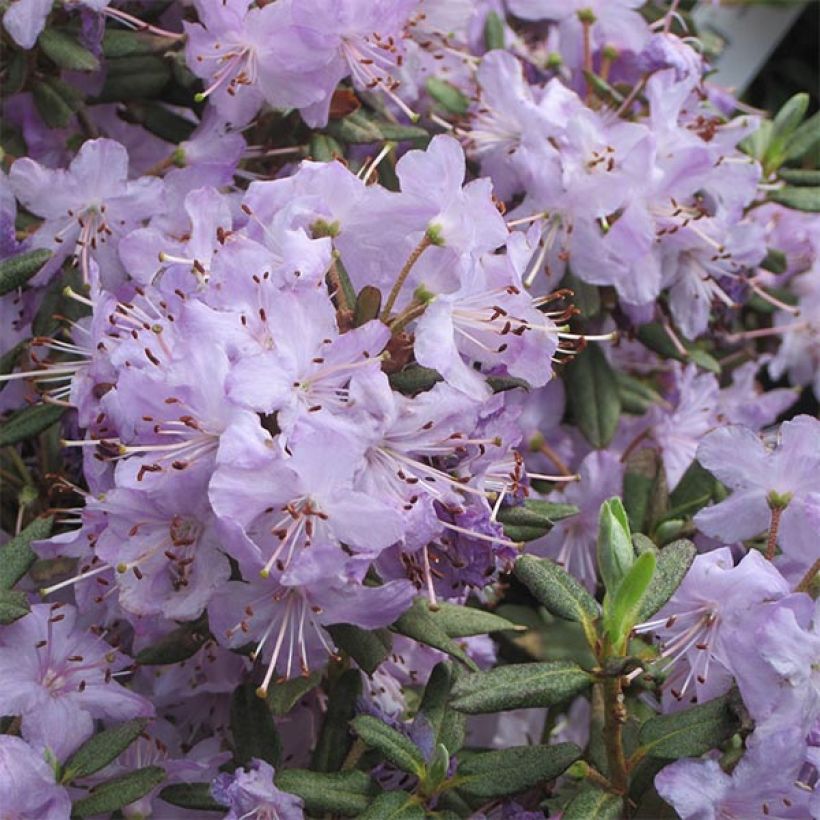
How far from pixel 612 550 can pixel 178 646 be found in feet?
1.16

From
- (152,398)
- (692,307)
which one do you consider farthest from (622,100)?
(152,398)

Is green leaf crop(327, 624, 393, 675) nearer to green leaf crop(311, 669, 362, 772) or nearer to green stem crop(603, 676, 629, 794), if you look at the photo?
green leaf crop(311, 669, 362, 772)

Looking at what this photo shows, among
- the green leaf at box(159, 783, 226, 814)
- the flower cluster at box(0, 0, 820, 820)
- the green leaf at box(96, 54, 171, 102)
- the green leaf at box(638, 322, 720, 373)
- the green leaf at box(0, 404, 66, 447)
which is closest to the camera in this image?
the flower cluster at box(0, 0, 820, 820)

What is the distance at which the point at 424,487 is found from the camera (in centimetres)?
98

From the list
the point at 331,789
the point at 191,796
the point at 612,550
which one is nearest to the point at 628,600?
the point at 612,550

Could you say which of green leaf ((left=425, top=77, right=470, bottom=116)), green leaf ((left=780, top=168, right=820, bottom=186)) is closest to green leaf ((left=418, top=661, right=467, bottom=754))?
green leaf ((left=425, top=77, right=470, bottom=116))

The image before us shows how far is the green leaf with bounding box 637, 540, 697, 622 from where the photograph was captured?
3.33 feet

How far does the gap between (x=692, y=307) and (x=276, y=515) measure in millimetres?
630

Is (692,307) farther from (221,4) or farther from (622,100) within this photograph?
(221,4)

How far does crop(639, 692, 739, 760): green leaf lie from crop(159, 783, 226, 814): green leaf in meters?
0.34

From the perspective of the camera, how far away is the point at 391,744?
3.45 ft

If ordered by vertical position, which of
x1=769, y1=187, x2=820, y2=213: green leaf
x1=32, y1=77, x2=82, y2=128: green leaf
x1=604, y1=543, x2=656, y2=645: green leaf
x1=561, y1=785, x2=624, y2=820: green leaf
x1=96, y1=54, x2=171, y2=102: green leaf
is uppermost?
x1=769, y1=187, x2=820, y2=213: green leaf

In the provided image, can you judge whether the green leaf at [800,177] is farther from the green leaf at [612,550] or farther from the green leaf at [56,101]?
the green leaf at [56,101]

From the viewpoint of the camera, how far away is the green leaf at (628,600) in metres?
0.99
